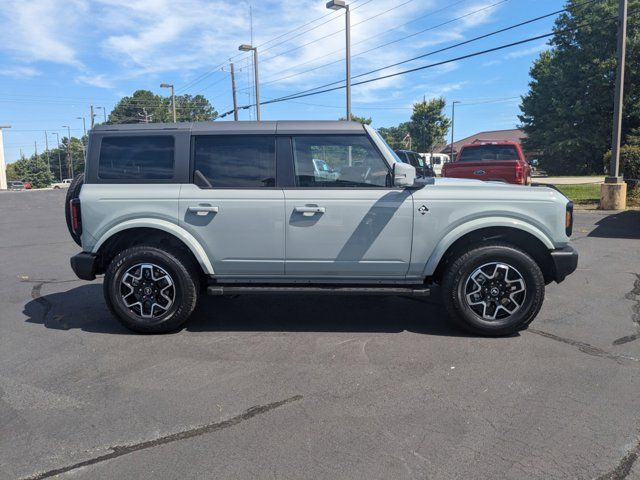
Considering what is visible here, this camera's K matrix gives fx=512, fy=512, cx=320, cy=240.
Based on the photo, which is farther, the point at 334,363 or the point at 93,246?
the point at 93,246

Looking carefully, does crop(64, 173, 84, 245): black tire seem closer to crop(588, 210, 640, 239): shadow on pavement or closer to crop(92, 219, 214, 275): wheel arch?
crop(92, 219, 214, 275): wheel arch

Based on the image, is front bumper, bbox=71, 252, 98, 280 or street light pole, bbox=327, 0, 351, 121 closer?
front bumper, bbox=71, 252, 98, 280

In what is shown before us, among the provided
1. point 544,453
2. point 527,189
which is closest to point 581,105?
point 527,189

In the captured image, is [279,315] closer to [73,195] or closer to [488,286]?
[488,286]

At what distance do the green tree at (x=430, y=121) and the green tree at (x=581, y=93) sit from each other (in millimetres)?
16118

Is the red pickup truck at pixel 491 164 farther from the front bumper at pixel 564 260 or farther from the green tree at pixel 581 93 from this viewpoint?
the green tree at pixel 581 93

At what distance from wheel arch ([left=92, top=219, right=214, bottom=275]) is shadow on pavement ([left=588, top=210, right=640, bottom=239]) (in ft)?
29.0

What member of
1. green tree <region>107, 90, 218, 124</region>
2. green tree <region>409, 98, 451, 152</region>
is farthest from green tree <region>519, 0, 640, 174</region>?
green tree <region>107, 90, 218, 124</region>

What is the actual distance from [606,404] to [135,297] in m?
3.92

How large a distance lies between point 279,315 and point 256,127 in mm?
1973

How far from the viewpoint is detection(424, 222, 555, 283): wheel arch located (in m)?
4.60

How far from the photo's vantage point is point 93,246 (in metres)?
4.82

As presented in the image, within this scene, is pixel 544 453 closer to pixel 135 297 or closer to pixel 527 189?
pixel 527 189

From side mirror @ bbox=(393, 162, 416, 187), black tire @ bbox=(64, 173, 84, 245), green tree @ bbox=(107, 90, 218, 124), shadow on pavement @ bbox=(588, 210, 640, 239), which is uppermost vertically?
green tree @ bbox=(107, 90, 218, 124)
